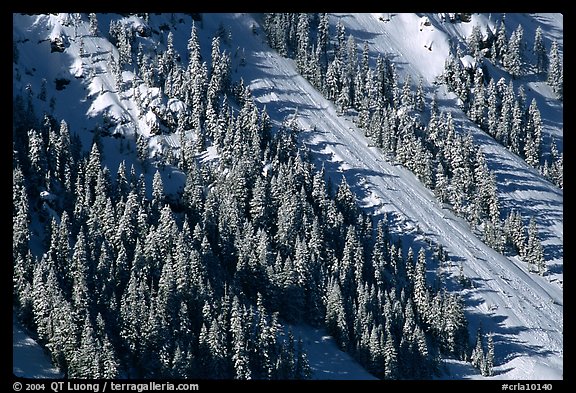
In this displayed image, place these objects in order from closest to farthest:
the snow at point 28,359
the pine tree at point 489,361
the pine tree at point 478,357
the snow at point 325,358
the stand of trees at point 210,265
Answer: the snow at point 28,359, the stand of trees at point 210,265, the snow at point 325,358, the pine tree at point 489,361, the pine tree at point 478,357

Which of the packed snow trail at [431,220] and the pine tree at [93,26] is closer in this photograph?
the packed snow trail at [431,220]

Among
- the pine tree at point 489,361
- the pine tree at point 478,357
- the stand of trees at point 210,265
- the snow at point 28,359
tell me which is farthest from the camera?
the pine tree at point 478,357

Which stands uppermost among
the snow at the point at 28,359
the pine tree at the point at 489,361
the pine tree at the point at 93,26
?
the pine tree at the point at 93,26

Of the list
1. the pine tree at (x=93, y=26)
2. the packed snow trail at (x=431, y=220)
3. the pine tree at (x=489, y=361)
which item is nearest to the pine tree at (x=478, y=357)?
the pine tree at (x=489, y=361)

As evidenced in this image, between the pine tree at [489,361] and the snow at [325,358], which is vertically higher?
the snow at [325,358]

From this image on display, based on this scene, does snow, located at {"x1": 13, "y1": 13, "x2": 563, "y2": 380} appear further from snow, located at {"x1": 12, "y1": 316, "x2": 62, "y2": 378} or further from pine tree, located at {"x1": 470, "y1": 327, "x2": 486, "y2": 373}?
snow, located at {"x1": 12, "y1": 316, "x2": 62, "y2": 378}

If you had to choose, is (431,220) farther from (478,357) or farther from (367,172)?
(478,357)

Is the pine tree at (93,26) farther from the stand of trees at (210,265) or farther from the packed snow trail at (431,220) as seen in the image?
the packed snow trail at (431,220)
